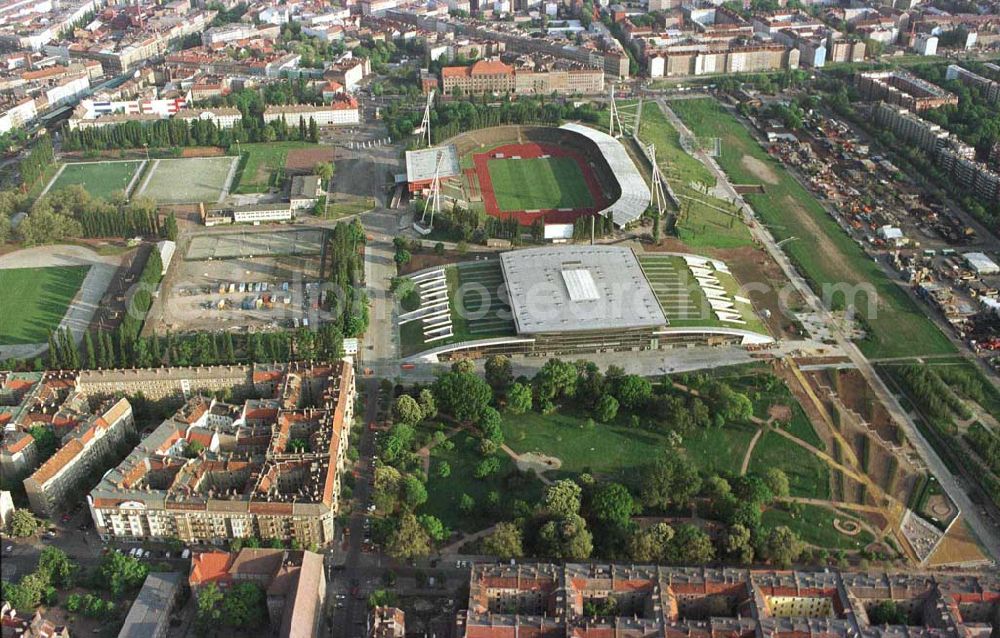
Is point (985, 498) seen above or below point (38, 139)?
below

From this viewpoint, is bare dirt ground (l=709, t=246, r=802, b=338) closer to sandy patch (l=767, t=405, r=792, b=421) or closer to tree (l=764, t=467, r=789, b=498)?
sandy patch (l=767, t=405, r=792, b=421)

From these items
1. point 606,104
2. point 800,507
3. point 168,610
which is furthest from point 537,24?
point 168,610

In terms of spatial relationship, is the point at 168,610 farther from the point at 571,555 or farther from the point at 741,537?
the point at 741,537

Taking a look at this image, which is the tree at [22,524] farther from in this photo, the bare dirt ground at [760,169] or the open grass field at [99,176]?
the bare dirt ground at [760,169]

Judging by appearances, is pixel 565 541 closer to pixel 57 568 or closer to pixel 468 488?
pixel 468 488

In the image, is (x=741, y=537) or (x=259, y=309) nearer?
(x=741, y=537)
